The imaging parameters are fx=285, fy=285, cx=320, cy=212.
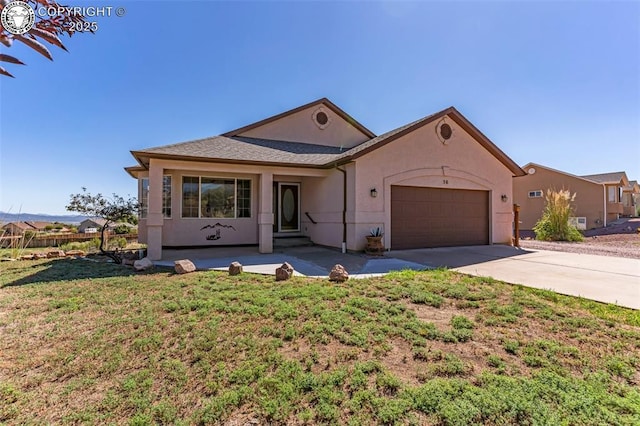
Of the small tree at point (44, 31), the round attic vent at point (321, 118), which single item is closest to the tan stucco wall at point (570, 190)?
the round attic vent at point (321, 118)

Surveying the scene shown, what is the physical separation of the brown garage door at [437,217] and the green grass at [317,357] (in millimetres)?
5578

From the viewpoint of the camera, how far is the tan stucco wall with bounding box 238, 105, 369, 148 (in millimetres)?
14633

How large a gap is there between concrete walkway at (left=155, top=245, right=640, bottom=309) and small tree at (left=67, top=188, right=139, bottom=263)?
188 centimetres

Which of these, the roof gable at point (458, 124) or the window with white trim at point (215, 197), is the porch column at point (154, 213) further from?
the roof gable at point (458, 124)

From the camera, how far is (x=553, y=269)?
7.51m

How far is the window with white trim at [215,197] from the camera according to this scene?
1147cm

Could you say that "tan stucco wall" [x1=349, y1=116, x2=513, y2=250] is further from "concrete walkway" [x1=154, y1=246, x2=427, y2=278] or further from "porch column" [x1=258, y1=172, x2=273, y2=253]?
"porch column" [x1=258, y1=172, x2=273, y2=253]

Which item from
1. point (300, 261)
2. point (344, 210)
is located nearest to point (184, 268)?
point (300, 261)

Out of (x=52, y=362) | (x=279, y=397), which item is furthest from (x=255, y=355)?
(x=52, y=362)

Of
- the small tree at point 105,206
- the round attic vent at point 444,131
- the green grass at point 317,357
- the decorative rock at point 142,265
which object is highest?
the round attic vent at point 444,131

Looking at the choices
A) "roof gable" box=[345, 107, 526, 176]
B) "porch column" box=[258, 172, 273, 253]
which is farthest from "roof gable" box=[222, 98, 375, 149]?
"porch column" box=[258, 172, 273, 253]

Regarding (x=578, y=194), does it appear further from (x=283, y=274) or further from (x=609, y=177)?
(x=283, y=274)

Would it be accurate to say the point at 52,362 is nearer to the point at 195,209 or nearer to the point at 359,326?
the point at 359,326

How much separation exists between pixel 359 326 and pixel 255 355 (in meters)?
1.42
